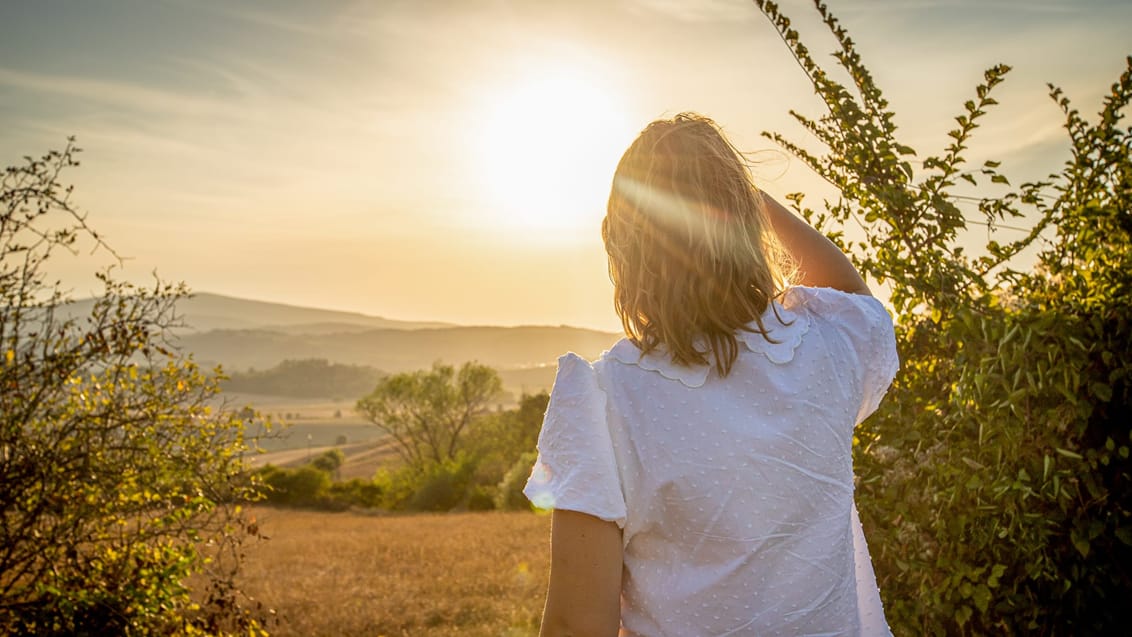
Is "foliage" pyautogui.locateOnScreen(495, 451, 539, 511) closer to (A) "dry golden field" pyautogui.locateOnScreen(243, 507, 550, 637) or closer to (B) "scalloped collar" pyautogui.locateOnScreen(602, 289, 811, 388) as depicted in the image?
(A) "dry golden field" pyautogui.locateOnScreen(243, 507, 550, 637)

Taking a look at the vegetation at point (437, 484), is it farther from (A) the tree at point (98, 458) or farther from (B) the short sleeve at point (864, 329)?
(B) the short sleeve at point (864, 329)

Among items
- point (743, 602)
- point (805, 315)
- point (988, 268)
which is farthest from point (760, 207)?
point (988, 268)

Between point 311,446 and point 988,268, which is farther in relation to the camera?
point 311,446

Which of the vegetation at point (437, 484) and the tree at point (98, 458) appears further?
the vegetation at point (437, 484)

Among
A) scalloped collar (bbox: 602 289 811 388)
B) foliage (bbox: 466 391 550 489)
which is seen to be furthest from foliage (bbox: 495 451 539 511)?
scalloped collar (bbox: 602 289 811 388)

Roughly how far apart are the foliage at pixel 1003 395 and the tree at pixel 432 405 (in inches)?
2195

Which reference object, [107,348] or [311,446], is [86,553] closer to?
[107,348]

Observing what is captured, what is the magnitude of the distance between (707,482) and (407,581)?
1307cm

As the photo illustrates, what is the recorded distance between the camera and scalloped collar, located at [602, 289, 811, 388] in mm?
1366

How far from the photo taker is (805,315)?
1570mm

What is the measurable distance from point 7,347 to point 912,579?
5.57m

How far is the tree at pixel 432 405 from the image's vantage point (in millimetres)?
57516

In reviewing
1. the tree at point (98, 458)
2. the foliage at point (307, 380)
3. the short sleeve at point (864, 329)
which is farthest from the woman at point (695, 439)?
the foliage at point (307, 380)

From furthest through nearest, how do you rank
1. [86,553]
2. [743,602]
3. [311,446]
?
1. [311,446]
2. [86,553]
3. [743,602]
